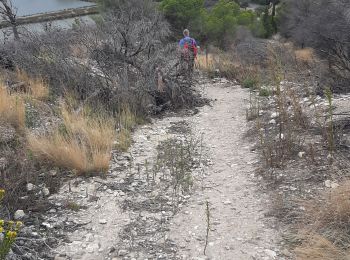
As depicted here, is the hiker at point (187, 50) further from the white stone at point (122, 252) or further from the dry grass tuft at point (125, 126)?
the white stone at point (122, 252)

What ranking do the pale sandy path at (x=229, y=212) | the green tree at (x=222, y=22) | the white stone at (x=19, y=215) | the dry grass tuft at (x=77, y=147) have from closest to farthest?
the pale sandy path at (x=229, y=212), the white stone at (x=19, y=215), the dry grass tuft at (x=77, y=147), the green tree at (x=222, y=22)

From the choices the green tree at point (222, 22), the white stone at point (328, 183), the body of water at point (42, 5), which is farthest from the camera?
the body of water at point (42, 5)

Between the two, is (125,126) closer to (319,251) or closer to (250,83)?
(319,251)

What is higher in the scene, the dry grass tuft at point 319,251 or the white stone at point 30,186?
the white stone at point 30,186

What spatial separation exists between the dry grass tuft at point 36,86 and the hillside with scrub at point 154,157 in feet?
0.08

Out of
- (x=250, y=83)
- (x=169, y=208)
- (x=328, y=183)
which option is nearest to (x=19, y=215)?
(x=169, y=208)

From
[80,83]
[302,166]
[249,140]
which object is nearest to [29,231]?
[302,166]

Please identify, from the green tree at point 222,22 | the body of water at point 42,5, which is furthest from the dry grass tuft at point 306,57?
the body of water at point 42,5

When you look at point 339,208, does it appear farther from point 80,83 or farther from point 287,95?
point 80,83

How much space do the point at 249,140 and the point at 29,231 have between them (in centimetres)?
334

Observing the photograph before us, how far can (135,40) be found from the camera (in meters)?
8.04

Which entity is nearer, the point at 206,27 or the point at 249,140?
the point at 249,140

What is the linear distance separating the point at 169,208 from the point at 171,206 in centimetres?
4

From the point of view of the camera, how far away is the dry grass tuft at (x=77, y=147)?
4477mm
